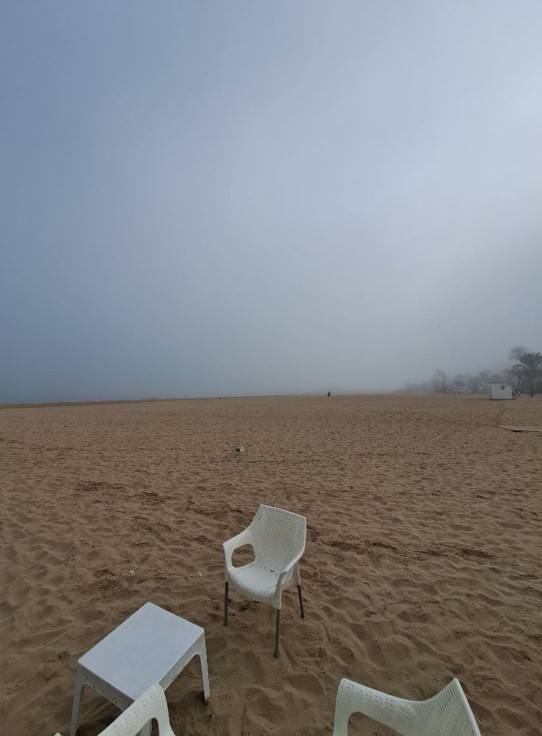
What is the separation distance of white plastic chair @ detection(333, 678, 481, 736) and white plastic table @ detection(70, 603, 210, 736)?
3.37ft

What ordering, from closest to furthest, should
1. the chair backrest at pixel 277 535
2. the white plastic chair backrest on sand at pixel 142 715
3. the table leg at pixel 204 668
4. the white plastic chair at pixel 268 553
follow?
1. the white plastic chair backrest on sand at pixel 142 715
2. the table leg at pixel 204 668
3. the white plastic chair at pixel 268 553
4. the chair backrest at pixel 277 535

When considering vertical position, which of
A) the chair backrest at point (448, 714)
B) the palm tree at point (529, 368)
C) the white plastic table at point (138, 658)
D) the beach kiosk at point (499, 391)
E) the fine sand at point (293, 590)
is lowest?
the fine sand at point (293, 590)

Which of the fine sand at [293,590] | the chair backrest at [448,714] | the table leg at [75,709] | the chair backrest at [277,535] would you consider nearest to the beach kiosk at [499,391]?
the fine sand at [293,590]

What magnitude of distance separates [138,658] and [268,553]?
5.56 ft

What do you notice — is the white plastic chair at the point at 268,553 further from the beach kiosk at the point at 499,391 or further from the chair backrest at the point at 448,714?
the beach kiosk at the point at 499,391

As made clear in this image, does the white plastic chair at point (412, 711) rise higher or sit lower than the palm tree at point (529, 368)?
lower

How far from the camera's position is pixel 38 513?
5965mm

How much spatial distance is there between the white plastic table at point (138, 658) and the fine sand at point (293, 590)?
0.63m

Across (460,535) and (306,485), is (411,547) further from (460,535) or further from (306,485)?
(306,485)

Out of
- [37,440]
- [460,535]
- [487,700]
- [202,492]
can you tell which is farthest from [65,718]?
[37,440]

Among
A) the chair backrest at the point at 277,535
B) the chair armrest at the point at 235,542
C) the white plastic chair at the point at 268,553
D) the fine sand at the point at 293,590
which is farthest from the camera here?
the chair backrest at the point at 277,535

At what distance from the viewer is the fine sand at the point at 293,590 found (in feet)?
8.54

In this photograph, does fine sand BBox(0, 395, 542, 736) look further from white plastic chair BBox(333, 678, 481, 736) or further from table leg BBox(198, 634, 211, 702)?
white plastic chair BBox(333, 678, 481, 736)

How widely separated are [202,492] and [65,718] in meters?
4.76
